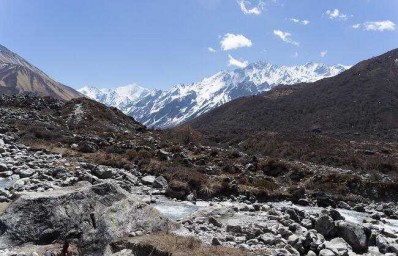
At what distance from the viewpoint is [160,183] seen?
31.8 metres

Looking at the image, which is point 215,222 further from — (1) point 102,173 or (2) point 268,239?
(1) point 102,173

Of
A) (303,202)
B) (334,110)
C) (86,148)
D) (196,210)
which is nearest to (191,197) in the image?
(196,210)

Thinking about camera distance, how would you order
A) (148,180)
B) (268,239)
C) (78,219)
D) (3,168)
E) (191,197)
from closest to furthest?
(268,239)
(78,219)
(3,168)
(191,197)
(148,180)

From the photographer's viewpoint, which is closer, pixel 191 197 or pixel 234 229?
pixel 234 229

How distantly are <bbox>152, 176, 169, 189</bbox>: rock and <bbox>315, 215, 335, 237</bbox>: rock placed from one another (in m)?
13.6

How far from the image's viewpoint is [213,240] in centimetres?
1566

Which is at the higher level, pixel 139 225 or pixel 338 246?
pixel 139 225

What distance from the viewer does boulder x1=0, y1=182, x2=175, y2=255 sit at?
15812 mm

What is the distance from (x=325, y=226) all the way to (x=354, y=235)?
4.90ft

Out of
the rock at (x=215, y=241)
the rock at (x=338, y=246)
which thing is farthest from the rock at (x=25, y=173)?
the rock at (x=338, y=246)

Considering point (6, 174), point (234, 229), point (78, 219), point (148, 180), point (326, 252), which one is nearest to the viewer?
point (326, 252)

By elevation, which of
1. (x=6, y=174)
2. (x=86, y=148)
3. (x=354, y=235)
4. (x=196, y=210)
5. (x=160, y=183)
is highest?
(x=86, y=148)

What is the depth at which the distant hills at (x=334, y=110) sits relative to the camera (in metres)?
133

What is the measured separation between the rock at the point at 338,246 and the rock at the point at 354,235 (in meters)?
0.39
